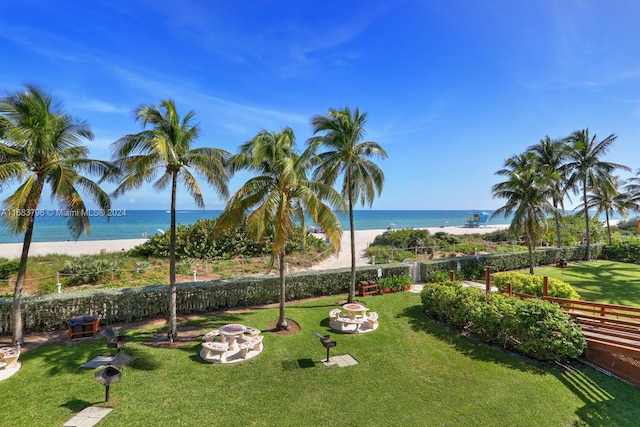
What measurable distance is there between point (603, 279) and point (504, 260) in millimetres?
5193

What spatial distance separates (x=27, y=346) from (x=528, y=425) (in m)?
13.0

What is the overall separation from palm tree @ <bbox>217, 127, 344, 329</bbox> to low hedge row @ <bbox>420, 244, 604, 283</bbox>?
33.3 feet

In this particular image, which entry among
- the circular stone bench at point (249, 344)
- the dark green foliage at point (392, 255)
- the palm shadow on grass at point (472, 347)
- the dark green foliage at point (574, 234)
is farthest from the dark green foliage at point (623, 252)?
the circular stone bench at point (249, 344)

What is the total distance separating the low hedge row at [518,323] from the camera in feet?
26.8

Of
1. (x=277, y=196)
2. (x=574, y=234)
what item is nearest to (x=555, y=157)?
(x=574, y=234)

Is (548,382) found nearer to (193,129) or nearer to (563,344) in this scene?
(563,344)

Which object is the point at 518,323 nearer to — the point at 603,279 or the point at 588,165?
the point at 603,279

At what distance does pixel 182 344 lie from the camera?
9.47 meters

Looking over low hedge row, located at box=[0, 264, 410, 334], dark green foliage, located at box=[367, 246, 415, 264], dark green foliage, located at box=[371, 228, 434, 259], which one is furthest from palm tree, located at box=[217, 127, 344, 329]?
dark green foliage, located at box=[371, 228, 434, 259]

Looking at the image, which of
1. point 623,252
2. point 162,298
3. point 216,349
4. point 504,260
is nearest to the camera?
point 216,349

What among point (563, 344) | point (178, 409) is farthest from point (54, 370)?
point (563, 344)

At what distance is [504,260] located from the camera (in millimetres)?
21484

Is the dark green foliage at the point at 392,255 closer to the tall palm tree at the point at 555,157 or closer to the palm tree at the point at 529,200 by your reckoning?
the palm tree at the point at 529,200

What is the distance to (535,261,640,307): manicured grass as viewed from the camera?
14611 mm
